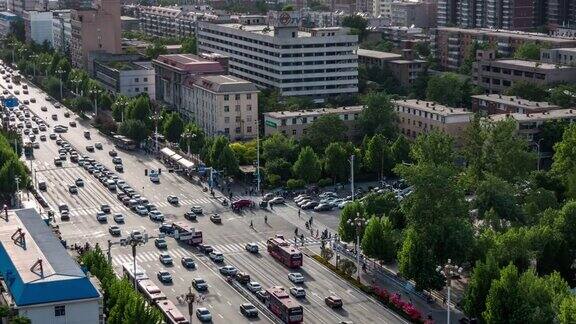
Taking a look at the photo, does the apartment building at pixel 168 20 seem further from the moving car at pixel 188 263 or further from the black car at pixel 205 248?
the moving car at pixel 188 263

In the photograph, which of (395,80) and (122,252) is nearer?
(122,252)

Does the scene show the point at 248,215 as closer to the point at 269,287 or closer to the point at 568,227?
the point at 269,287

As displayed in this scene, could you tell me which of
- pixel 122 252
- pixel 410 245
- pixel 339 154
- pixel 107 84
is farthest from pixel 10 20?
pixel 410 245

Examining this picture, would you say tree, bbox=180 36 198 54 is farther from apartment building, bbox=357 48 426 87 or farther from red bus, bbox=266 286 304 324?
red bus, bbox=266 286 304 324

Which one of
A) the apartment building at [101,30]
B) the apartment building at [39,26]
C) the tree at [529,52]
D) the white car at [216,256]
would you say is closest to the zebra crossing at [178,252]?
the white car at [216,256]

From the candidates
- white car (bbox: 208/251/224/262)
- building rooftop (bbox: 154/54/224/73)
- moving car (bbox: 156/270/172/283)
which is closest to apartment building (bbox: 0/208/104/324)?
moving car (bbox: 156/270/172/283)

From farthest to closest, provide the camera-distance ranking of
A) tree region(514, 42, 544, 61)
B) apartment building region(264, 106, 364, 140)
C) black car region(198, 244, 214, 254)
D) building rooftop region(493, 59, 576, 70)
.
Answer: tree region(514, 42, 544, 61) → building rooftop region(493, 59, 576, 70) → apartment building region(264, 106, 364, 140) → black car region(198, 244, 214, 254)
